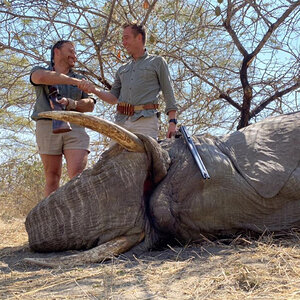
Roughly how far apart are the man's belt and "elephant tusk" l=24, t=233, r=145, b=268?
1561 mm

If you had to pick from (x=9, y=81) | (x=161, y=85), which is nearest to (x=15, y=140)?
(x=9, y=81)

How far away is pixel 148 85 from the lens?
4.59 metres

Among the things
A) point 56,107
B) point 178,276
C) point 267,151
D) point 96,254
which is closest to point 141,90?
point 56,107

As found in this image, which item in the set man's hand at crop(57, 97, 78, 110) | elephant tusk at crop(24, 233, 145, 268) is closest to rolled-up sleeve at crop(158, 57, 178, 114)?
man's hand at crop(57, 97, 78, 110)

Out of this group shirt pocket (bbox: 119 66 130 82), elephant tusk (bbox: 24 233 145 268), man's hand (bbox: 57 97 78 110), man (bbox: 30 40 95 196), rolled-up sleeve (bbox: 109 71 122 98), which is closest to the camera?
elephant tusk (bbox: 24 233 145 268)

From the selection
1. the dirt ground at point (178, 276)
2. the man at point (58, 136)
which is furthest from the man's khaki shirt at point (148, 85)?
the dirt ground at point (178, 276)

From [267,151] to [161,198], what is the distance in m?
1.02

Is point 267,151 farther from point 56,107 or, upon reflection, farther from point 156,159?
point 56,107

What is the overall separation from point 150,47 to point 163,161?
3.96 meters

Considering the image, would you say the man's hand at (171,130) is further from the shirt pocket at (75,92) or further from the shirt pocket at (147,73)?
the shirt pocket at (75,92)

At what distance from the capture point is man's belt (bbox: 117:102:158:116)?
14.9 feet

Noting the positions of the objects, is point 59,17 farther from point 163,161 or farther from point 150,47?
point 163,161

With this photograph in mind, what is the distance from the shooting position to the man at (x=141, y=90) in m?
4.50

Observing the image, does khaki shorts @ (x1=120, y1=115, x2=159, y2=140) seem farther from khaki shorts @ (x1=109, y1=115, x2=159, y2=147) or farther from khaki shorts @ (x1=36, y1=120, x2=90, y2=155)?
khaki shorts @ (x1=36, y1=120, x2=90, y2=155)
